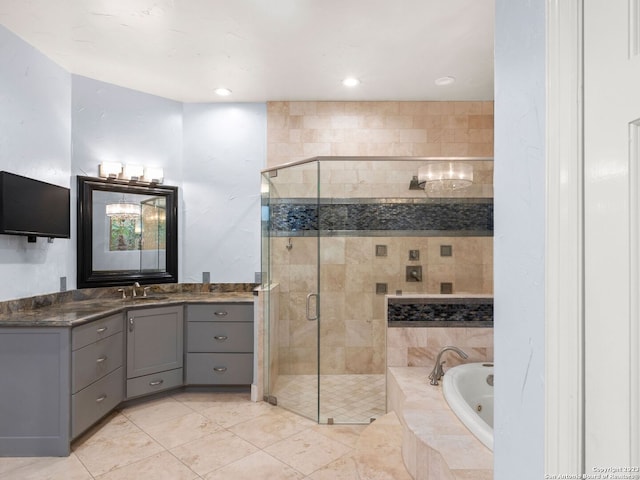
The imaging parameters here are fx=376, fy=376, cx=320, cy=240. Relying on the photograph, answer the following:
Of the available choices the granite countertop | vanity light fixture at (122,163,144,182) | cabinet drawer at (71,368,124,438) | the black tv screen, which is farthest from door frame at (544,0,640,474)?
vanity light fixture at (122,163,144,182)

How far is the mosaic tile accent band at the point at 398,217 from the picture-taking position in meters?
2.98

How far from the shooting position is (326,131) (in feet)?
12.4

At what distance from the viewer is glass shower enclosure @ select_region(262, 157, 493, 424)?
116 inches

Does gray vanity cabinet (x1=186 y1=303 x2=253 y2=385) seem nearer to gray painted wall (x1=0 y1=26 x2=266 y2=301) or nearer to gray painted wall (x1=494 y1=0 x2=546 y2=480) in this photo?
gray painted wall (x1=0 y1=26 x2=266 y2=301)

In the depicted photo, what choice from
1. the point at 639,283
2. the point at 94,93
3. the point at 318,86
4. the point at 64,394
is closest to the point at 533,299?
the point at 639,283

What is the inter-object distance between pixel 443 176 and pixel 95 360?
9.36ft

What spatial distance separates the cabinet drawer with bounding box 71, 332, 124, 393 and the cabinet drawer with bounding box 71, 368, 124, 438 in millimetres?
49

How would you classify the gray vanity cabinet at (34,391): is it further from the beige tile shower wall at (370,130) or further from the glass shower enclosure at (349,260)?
the beige tile shower wall at (370,130)

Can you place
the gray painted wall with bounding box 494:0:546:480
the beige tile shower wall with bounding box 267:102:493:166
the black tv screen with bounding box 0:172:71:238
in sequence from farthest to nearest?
the beige tile shower wall with bounding box 267:102:493:166 → the black tv screen with bounding box 0:172:71:238 → the gray painted wall with bounding box 494:0:546:480

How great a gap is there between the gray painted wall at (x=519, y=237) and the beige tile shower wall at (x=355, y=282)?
7.07 ft

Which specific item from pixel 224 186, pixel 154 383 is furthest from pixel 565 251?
pixel 224 186

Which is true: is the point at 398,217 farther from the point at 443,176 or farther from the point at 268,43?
the point at 268,43

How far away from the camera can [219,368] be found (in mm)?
3209

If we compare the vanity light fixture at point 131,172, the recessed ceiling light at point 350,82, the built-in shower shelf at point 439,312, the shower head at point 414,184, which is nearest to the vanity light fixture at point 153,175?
the vanity light fixture at point 131,172
